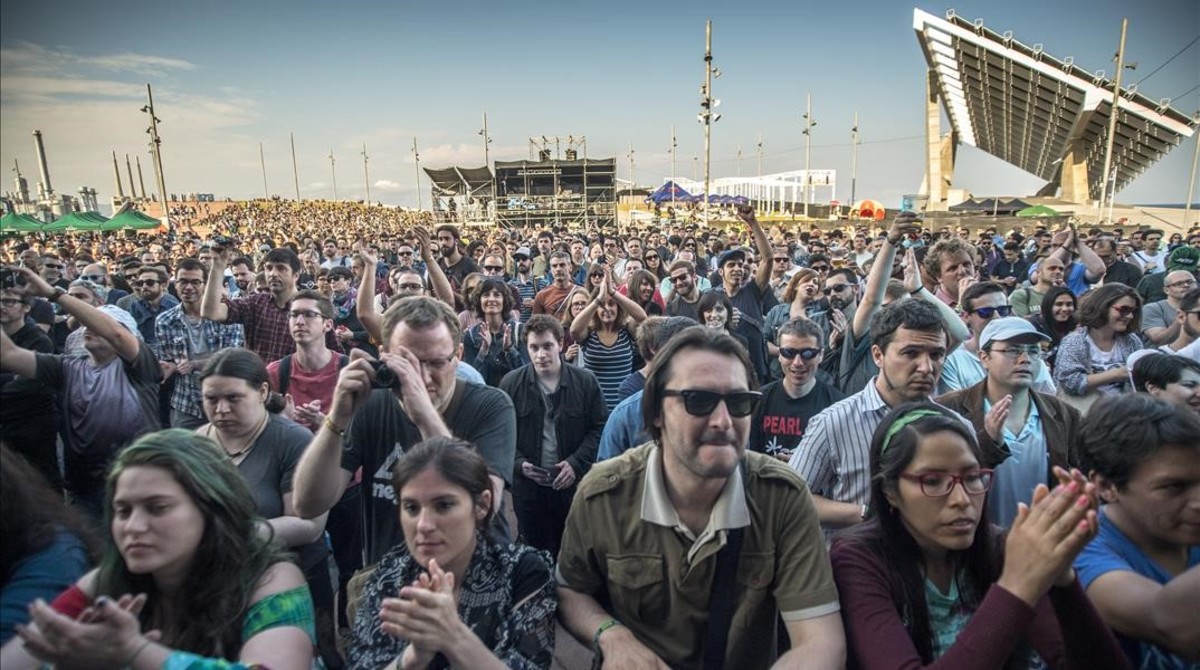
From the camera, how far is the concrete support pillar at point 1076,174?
127 ft

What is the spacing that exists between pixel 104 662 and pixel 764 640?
5.75ft

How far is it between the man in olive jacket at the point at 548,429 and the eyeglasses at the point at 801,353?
125 cm

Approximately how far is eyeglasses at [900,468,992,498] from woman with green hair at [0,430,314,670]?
186 cm

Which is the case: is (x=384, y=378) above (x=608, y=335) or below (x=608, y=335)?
above

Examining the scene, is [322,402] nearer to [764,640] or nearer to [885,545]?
[764,640]

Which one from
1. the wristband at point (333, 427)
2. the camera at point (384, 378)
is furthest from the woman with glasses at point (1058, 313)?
the wristband at point (333, 427)

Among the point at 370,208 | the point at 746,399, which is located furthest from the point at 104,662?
the point at 370,208

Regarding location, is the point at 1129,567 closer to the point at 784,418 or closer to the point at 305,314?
the point at 784,418

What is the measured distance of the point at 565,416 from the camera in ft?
13.3

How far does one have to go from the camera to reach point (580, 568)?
6.56ft

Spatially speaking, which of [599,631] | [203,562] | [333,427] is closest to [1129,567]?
[599,631]

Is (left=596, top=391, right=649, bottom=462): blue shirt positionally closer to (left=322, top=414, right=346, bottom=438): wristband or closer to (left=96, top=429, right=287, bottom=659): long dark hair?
(left=322, top=414, right=346, bottom=438): wristband

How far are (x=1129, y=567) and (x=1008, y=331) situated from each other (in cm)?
141

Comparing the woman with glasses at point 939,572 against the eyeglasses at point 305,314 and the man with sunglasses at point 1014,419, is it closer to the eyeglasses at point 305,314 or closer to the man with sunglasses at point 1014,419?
the man with sunglasses at point 1014,419
